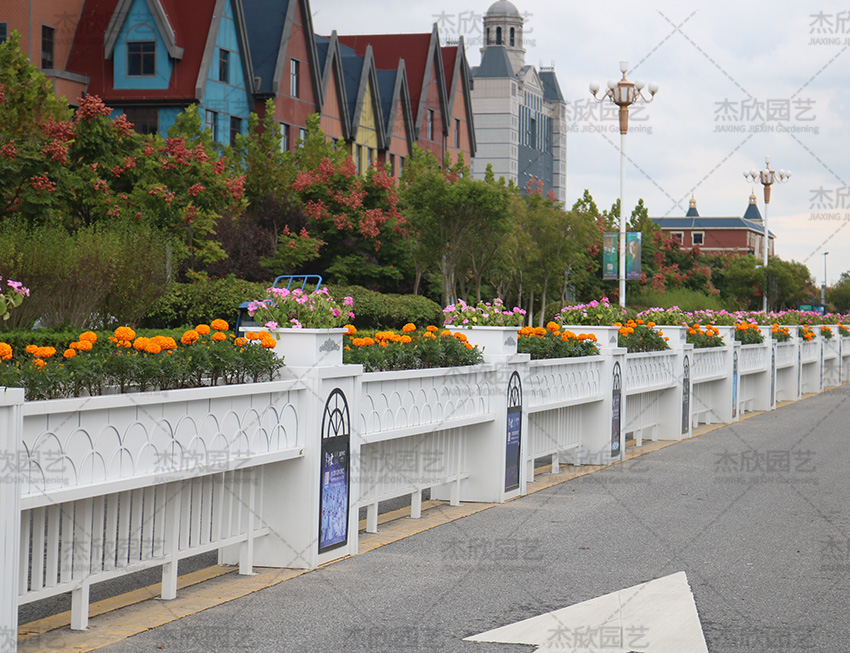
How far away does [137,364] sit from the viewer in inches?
255

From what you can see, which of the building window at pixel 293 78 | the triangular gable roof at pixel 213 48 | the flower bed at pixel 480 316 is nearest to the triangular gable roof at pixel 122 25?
the triangular gable roof at pixel 213 48

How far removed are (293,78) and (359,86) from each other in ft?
24.9

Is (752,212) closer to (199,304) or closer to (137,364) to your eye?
(199,304)

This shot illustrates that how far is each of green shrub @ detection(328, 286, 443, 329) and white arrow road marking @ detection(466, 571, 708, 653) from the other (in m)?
23.7

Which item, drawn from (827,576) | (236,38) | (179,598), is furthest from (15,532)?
(236,38)

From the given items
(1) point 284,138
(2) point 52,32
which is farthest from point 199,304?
(1) point 284,138

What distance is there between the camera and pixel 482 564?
7887mm

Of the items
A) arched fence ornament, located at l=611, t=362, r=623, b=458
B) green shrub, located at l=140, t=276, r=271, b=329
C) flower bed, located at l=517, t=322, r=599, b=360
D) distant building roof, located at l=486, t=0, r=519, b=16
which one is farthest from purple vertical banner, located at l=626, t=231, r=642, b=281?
distant building roof, located at l=486, t=0, r=519, b=16

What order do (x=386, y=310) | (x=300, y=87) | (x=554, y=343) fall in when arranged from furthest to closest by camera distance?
(x=300, y=87) < (x=386, y=310) < (x=554, y=343)

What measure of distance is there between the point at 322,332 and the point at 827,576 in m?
3.84

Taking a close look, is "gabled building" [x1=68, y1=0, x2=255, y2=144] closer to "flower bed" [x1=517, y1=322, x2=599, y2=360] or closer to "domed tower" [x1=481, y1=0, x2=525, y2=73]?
"flower bed" [x1=517, y1=322, x2=599, y2=360]

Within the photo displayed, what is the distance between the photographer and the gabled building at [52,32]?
125 ft

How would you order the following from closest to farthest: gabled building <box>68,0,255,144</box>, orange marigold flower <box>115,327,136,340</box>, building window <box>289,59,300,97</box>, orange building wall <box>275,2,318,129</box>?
1. orange marigold flower <box>115,327,136,340</box>
2. gabled building <box>68,0,255,144</box>
3. orange building wall <box>275,2,318,129</box>
4. building window <box>289,59,300,97</box>

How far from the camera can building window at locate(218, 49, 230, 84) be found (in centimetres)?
4169
